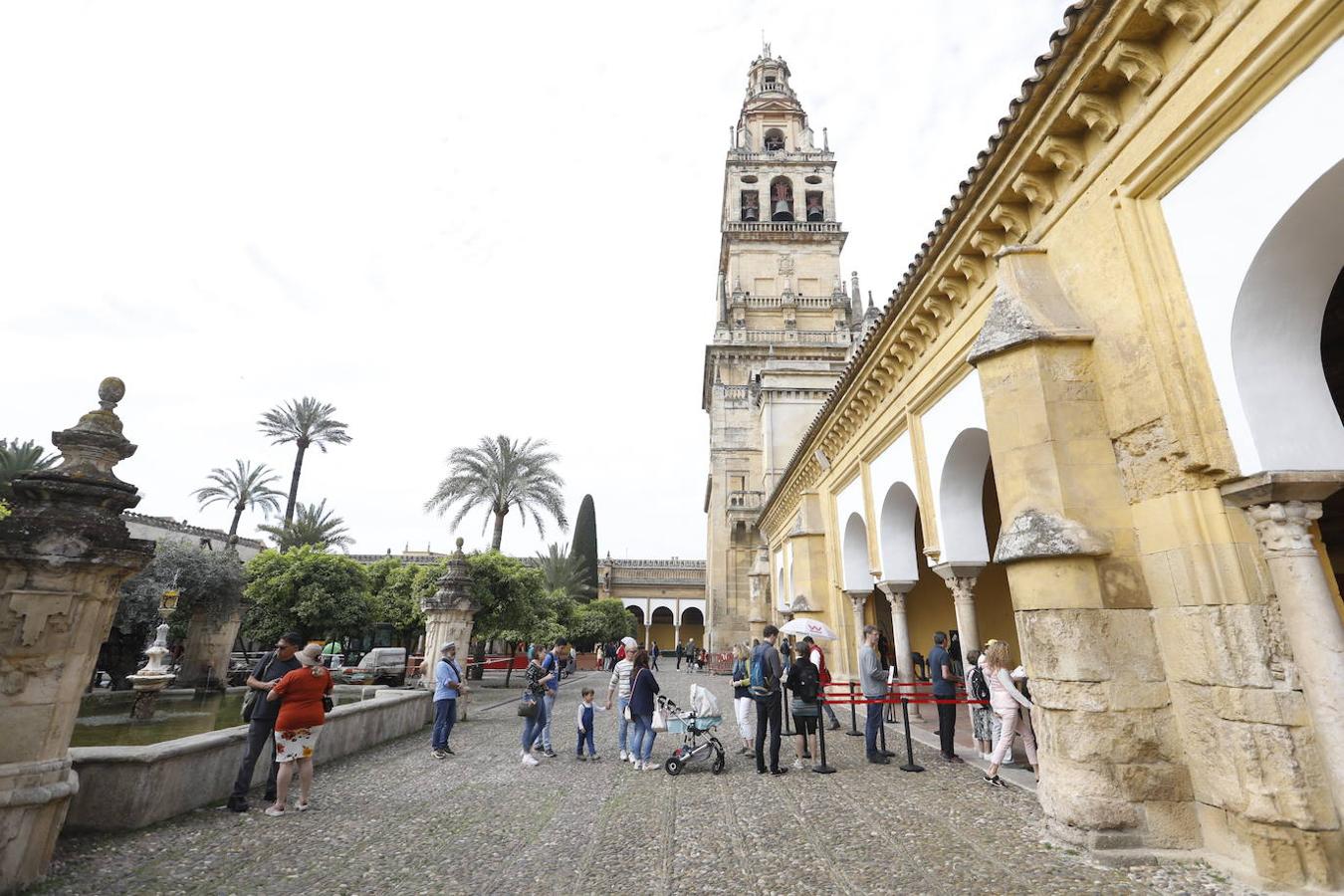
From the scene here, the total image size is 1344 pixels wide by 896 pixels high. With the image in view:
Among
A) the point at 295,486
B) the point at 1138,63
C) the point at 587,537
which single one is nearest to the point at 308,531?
the point at 295,486

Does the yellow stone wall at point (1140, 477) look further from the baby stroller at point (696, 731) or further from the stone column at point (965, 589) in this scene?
the baby stroller at point (696, 731)

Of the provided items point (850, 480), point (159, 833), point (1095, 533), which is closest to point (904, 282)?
point (1095, 533)

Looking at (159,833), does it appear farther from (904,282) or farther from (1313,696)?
(904,282)

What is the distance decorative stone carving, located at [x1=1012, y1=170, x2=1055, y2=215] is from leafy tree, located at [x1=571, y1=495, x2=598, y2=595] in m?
41.2

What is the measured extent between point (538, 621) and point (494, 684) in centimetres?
267

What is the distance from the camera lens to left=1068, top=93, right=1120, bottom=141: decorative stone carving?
4488mm

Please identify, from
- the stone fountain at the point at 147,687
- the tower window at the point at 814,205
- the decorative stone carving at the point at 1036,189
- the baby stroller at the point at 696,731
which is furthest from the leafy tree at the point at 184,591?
the tower window at the point at 814,205

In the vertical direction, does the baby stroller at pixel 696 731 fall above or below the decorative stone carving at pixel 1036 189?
below

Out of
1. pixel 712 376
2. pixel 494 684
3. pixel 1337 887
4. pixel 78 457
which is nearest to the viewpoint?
pixel 1337 887

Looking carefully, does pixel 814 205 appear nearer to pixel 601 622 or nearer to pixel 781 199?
pixel 781 199

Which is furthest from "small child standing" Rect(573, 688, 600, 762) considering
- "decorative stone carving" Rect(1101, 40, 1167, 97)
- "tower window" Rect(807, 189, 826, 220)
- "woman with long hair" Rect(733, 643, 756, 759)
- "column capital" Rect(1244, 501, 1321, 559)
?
"tower window" Rect(807, 189, 826, 220)

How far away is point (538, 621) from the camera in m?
21.6

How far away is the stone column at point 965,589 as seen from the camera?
290 inches

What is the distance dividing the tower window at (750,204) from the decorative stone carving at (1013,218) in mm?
34253
